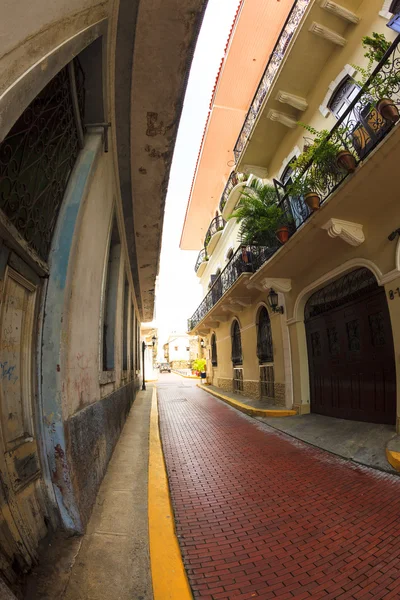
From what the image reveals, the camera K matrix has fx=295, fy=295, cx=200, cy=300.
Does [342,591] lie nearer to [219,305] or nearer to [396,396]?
[396,396]

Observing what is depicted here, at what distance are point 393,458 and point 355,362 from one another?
8.67 feet

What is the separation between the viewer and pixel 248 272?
32.8ft

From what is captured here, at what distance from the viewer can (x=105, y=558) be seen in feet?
6.77

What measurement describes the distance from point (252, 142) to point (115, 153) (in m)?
7.14

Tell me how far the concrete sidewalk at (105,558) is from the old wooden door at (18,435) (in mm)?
164

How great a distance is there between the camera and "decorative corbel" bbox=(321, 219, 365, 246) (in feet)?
18.3

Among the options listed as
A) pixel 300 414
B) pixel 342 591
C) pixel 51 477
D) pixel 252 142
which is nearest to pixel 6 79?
pixel 51 477

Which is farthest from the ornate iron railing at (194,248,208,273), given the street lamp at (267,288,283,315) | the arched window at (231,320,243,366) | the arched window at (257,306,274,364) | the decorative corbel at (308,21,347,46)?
the decorative corbel at (308,21,347,46)

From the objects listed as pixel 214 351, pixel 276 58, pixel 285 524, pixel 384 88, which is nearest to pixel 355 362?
pixel 285 524

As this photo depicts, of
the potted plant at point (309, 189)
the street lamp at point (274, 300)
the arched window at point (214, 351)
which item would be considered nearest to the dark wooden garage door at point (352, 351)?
the street lamp at point (274, 300)

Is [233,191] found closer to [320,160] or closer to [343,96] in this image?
[343,96]

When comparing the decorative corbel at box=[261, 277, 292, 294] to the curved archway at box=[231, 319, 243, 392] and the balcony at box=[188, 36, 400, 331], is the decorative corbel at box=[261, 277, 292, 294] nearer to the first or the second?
the balcony at box=[188, 36, 400, 331]

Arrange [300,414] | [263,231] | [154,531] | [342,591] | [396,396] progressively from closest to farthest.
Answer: [342,591] → [154,531] → [396,396] → [300,414] → [263,231]

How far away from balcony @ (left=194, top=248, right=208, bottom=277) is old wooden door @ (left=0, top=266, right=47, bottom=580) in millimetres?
18145
